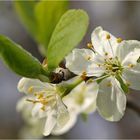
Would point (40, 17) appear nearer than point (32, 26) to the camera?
Yes

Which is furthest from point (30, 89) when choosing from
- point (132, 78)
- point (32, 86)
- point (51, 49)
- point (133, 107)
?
point (133, 107)

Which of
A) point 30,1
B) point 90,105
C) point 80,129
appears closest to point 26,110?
point 90,105

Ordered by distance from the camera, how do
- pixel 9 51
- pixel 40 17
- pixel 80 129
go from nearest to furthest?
pixel 9 51, pixel 40 17, pixel 80 129

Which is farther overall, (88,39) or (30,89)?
(88,39)

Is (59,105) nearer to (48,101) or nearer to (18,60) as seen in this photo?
(48,101)

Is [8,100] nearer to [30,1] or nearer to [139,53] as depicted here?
[30,1]

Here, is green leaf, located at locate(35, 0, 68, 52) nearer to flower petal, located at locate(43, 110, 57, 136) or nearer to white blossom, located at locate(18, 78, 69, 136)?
white blossom, located at locate(18, 78, 69, 136)

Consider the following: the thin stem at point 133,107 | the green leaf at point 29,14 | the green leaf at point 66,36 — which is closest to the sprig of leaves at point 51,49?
the green leaf at point 66,36

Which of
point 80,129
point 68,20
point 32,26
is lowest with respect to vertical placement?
point 80,129
